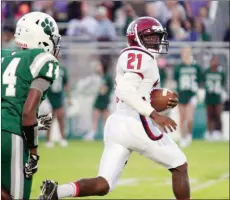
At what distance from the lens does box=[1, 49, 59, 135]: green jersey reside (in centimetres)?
514

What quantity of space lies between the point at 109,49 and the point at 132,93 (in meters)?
10.9

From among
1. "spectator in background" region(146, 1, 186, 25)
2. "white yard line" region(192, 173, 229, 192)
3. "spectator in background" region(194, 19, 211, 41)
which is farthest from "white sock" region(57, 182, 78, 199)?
"spectator in background" region(146, 1, 186, 25)

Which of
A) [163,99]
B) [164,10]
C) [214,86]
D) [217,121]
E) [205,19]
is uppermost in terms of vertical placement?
[164,10]

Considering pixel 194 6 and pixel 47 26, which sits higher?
pixel 194 6

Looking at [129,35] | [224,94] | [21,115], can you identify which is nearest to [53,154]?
[224,94]

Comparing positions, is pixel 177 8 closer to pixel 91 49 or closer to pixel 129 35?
pixel 91 49

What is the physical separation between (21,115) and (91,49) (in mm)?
12035

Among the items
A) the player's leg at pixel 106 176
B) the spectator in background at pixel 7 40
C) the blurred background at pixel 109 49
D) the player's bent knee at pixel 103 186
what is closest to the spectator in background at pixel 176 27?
the blurred background at pixel 109 49

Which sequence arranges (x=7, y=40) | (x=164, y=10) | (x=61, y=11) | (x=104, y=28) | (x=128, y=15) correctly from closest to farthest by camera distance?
(x=7, y=40), (x=104, y=28), (x=128, y=15), (x=164, y=10), (x=61, y=11)

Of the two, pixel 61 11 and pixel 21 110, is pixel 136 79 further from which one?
pixel 61 11

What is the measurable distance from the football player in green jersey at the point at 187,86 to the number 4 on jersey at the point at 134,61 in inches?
356

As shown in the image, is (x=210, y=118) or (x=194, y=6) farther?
(x=194, y=6)

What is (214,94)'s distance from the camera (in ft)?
53.8

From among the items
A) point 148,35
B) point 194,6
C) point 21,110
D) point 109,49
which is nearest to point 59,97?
point 109,49
